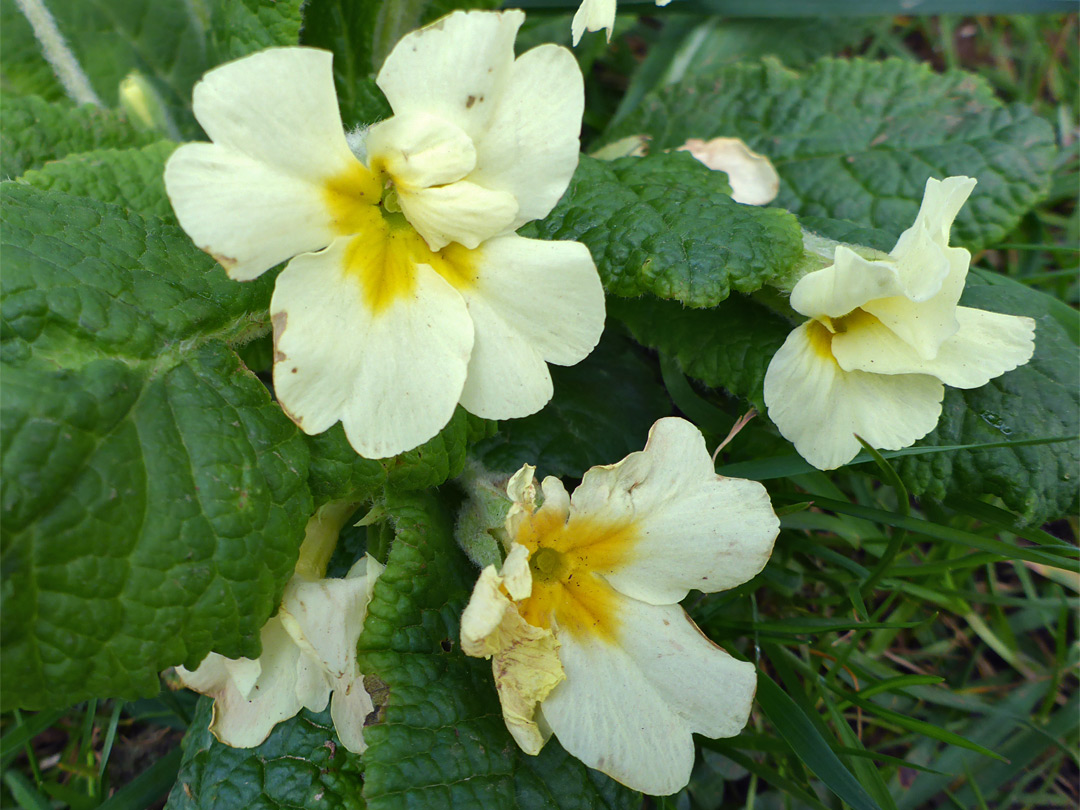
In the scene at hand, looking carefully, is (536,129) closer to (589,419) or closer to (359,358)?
(359,358)

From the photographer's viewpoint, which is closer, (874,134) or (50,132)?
(50,132)

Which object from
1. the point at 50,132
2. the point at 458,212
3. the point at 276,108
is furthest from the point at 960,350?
the point at 50,132

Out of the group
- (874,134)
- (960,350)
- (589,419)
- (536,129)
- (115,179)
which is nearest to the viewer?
(536,129)

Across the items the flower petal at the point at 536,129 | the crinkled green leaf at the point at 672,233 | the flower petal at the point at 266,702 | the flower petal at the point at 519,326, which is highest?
the flower petal at the point at 536,129

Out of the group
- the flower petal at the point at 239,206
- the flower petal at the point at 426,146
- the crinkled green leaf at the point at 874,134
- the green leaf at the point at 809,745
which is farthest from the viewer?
the crinkled green leaf at the point at 874,134

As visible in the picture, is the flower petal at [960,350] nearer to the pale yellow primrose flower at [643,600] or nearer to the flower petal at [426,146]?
the pale yellow primrose flower at [643,600]

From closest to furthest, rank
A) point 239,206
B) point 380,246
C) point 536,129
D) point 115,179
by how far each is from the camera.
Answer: point 239,206
point 536,129
point 380,246
point 115,179

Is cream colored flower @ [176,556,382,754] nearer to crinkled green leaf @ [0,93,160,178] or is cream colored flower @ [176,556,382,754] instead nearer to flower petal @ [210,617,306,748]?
flower petal @ [210,617,306,748]

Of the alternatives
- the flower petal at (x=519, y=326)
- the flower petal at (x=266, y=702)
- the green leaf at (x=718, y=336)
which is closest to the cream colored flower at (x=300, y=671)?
the flower petal at (x=266, y=702)

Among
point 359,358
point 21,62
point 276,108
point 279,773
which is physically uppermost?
point 276,108
